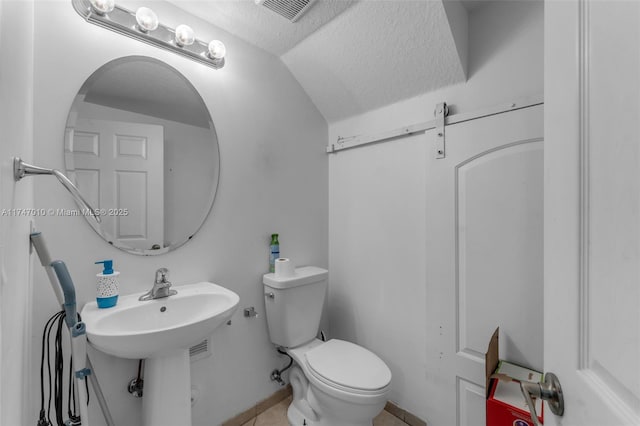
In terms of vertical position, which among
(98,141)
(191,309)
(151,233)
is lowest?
(191,309)

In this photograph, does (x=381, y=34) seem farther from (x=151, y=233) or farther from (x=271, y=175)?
(x=151, y=233)

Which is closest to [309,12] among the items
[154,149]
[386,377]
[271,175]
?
[271,175]

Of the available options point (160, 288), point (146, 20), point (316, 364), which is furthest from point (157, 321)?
point (146, 20)

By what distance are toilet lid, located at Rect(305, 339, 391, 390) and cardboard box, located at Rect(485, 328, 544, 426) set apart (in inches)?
15.8

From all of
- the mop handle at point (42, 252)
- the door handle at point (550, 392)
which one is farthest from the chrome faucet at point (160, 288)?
the door handle at point (550, 392)

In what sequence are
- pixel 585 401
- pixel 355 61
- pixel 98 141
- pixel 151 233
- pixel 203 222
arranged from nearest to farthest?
pixel 585 401 → pixel 98 141 → pixel 151 233 → pixel 203 222 → pixel 355 61

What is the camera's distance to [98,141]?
1116 millimetres

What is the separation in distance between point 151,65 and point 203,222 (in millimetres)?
746

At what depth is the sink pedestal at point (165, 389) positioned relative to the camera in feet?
3.50

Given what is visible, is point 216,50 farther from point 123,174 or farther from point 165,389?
point 165,389

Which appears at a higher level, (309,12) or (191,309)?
(309,12)

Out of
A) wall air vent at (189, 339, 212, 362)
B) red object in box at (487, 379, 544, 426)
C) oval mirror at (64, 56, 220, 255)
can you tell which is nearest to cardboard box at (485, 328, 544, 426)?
red object in box at (487, 379, 544, 426)

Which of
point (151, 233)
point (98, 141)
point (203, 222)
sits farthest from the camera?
point (203, 222)

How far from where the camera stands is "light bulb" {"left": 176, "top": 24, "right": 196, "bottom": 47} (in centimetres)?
123
